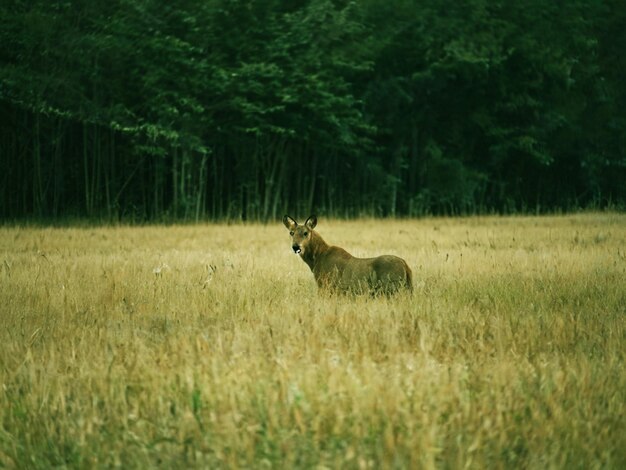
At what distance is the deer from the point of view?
6879mm

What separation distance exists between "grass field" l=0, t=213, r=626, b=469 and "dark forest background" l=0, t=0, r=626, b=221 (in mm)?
12763

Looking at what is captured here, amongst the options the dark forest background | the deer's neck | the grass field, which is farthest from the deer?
the dark forest background

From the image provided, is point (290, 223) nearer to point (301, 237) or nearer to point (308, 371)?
point (301, 237)

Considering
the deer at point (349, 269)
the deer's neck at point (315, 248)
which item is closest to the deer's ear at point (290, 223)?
the deer at point (349, 269)

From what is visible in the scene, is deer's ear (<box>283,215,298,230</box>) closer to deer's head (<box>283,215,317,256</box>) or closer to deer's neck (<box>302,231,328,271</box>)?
deer's head (<box>283,215,317,256</box>)

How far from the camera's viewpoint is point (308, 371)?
3979 mm

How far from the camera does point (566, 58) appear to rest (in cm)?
2653

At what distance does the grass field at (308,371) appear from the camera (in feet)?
10.6

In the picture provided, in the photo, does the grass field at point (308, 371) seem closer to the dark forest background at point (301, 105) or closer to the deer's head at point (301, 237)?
the deer's head at point (301, 237)

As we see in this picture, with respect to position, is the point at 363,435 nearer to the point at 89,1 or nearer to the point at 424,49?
the point at 89,1

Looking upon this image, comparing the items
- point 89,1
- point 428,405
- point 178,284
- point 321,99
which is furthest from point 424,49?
point 428,405

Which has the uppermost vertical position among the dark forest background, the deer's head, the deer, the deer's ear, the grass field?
the dark forest background

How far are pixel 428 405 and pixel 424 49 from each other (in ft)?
76.4

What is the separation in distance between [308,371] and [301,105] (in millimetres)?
19153
